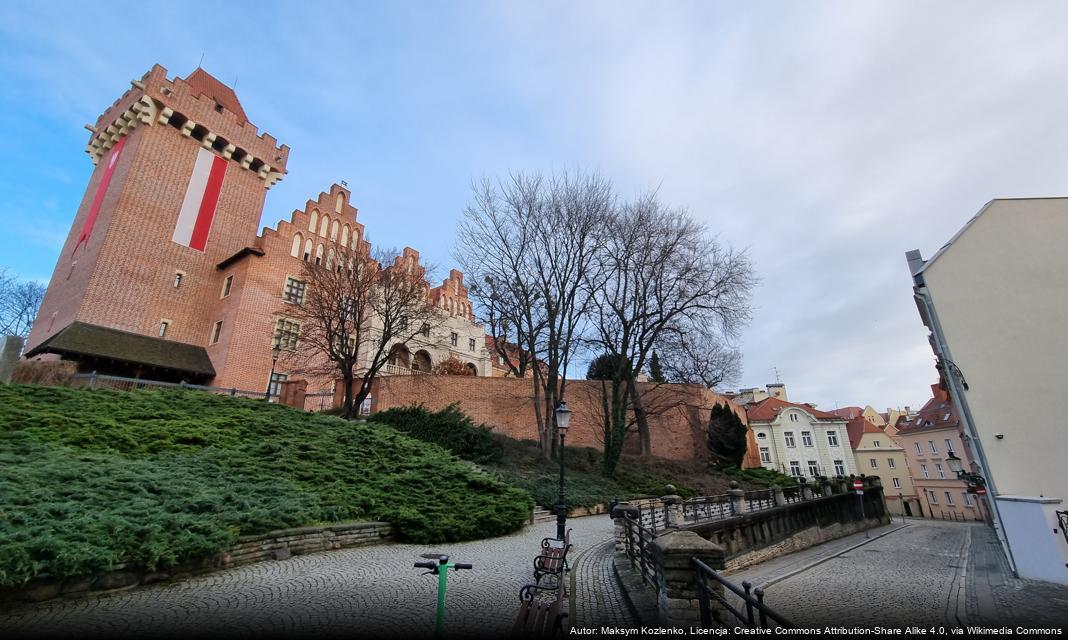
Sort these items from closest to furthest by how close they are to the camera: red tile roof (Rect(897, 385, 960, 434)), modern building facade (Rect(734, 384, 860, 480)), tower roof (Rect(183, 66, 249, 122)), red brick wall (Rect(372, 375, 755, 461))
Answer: red brick wall (Rect(372, 375, 755, 461)) < tower roof (Rect(183, 66, 249, 122)) < red tile roof (Rect(897, 385, 960, 434)) < modern building facade (Rect(734, 384, 860, 480))

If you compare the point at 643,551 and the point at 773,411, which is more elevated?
the point at 773,411

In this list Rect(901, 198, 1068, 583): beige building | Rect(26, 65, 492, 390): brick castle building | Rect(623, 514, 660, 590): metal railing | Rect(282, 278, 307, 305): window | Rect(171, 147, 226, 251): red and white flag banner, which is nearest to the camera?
Rect(623, 514, 660, 590): metal railing

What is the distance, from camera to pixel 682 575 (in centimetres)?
547

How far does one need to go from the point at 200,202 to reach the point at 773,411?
5112 centimetres

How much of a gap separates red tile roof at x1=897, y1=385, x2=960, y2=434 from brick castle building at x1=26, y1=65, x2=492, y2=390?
42.8 m

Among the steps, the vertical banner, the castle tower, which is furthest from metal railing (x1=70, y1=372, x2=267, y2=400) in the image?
the steps

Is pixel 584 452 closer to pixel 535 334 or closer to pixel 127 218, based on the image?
pixel 535 334

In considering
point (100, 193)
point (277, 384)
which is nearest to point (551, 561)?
point (277, 384)

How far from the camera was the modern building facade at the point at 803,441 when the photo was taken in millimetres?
43062

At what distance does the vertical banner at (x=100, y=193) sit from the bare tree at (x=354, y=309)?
1385cm

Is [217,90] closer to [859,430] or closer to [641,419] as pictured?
[641,419]

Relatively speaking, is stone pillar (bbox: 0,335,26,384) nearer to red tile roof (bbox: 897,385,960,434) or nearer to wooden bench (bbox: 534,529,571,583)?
wooden bench (bbox: 534,529,571,583)

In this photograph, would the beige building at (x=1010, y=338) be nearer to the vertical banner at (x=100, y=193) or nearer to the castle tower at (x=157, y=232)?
the castle tower at (x=157, y=232)

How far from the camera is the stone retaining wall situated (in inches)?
202
